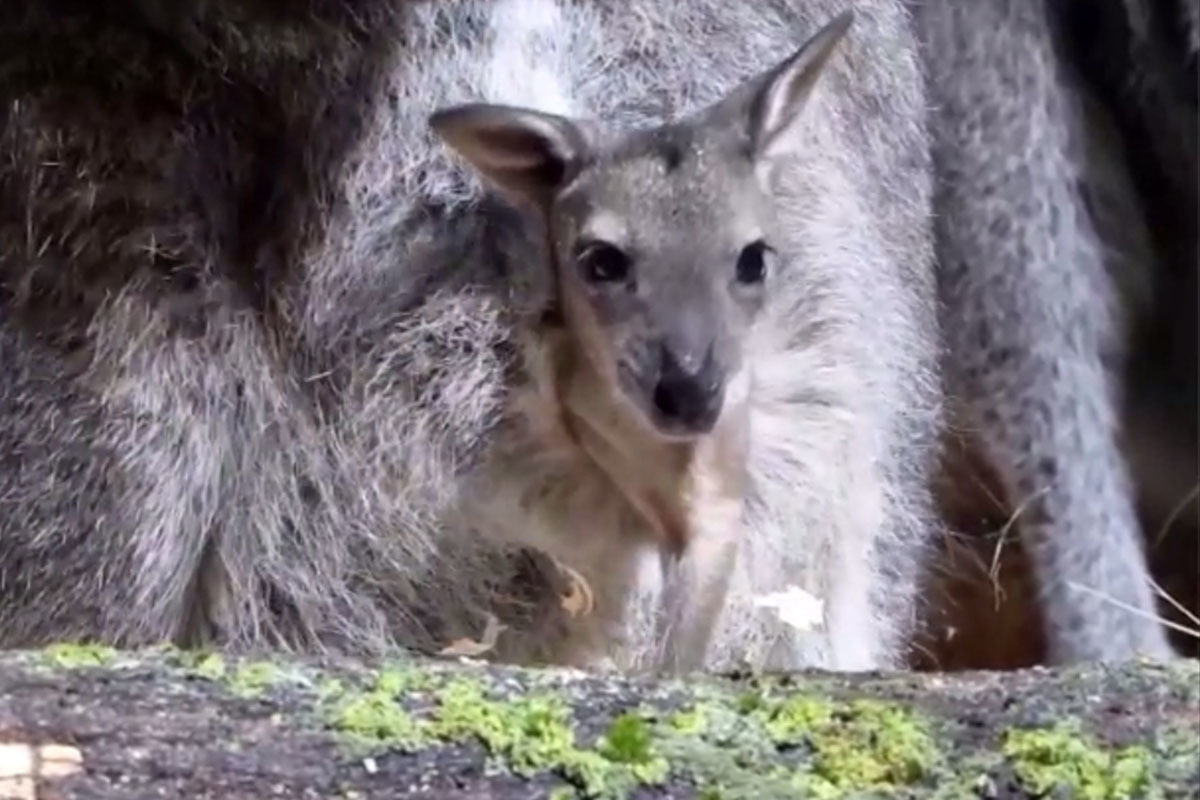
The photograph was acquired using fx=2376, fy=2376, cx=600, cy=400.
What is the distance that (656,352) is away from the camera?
41.0 inches

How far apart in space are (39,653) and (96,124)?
343 mm

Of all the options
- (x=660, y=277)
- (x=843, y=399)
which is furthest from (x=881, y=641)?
(x=660, y=277)

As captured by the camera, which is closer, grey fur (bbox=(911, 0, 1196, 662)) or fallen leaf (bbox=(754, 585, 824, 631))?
fallen leaf (bbox=(754, 585, 824, 631))

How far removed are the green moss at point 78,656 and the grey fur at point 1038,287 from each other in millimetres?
878

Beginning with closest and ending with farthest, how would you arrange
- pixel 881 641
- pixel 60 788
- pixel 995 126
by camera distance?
pixel 60 788 → pixel 881 641 → pixel 995 126

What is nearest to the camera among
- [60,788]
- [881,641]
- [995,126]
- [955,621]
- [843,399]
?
[60,788]

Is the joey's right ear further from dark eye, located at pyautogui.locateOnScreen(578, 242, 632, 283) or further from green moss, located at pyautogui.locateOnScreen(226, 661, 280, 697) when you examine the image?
green moss, located at pyautogui.locateOnScreen(226, 661, 280, 697)

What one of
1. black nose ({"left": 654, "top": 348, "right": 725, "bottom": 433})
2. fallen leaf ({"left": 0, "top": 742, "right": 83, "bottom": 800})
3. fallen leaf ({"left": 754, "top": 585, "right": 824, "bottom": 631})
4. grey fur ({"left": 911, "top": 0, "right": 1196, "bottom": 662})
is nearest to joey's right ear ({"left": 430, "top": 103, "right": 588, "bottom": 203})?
black nose ({"left": 654, "top": 348, "right": 725, "bottom": 433})

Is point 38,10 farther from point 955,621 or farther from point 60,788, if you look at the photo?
point 955,621

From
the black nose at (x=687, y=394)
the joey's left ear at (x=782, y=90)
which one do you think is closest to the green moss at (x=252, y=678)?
the black nose at (x=687, y=394)

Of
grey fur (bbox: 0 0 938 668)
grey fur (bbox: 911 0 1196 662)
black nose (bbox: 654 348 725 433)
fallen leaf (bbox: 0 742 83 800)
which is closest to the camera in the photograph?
fallen leaf (bbox: 0 742 83 800)

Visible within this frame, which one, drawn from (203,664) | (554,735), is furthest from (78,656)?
(554,735)

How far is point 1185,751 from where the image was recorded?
830mm

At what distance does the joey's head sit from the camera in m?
1.04
